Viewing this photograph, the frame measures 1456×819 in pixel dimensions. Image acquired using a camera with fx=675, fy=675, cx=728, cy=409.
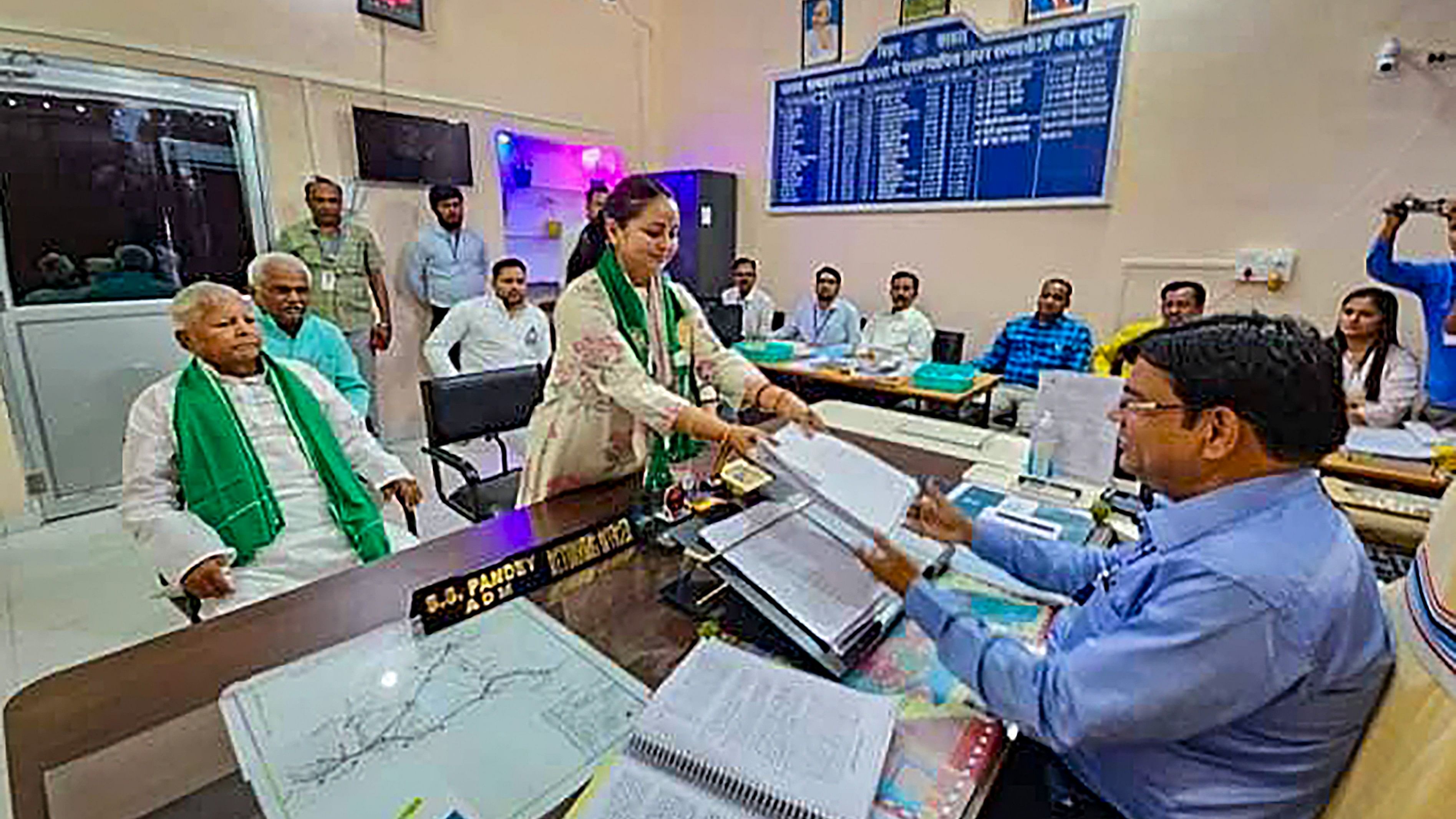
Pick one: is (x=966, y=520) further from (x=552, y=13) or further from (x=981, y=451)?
(x=552, y=13)

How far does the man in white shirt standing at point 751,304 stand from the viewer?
519cm

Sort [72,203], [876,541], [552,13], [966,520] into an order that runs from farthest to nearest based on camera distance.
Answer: [552,13] < [72,203] < [966,520] < [876,541]

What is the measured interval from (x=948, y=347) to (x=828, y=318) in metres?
0.85

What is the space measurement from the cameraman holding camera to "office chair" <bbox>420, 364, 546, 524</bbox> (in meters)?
3.57

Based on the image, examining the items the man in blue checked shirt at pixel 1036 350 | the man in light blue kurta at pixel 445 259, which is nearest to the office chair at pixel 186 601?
the man in light blue kurta at pixel 445 259

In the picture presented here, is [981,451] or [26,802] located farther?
[981,451]

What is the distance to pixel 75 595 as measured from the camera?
261cm

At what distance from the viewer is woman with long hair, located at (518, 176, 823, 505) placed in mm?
1516

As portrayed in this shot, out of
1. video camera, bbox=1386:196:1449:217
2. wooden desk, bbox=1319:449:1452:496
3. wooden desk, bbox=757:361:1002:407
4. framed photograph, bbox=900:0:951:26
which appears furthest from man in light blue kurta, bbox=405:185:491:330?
video camera, bbox=1386:196:1449:217

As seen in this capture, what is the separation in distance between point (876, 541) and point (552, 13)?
506cm

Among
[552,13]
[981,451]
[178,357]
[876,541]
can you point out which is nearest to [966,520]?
[876,541]

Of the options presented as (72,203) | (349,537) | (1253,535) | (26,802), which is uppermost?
(72,203)

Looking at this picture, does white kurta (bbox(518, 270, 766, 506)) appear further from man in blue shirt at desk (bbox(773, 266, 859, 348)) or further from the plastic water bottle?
man in blue shirt at desk (bbox(773, 266, 859, 348))

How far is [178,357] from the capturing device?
11.6ft
